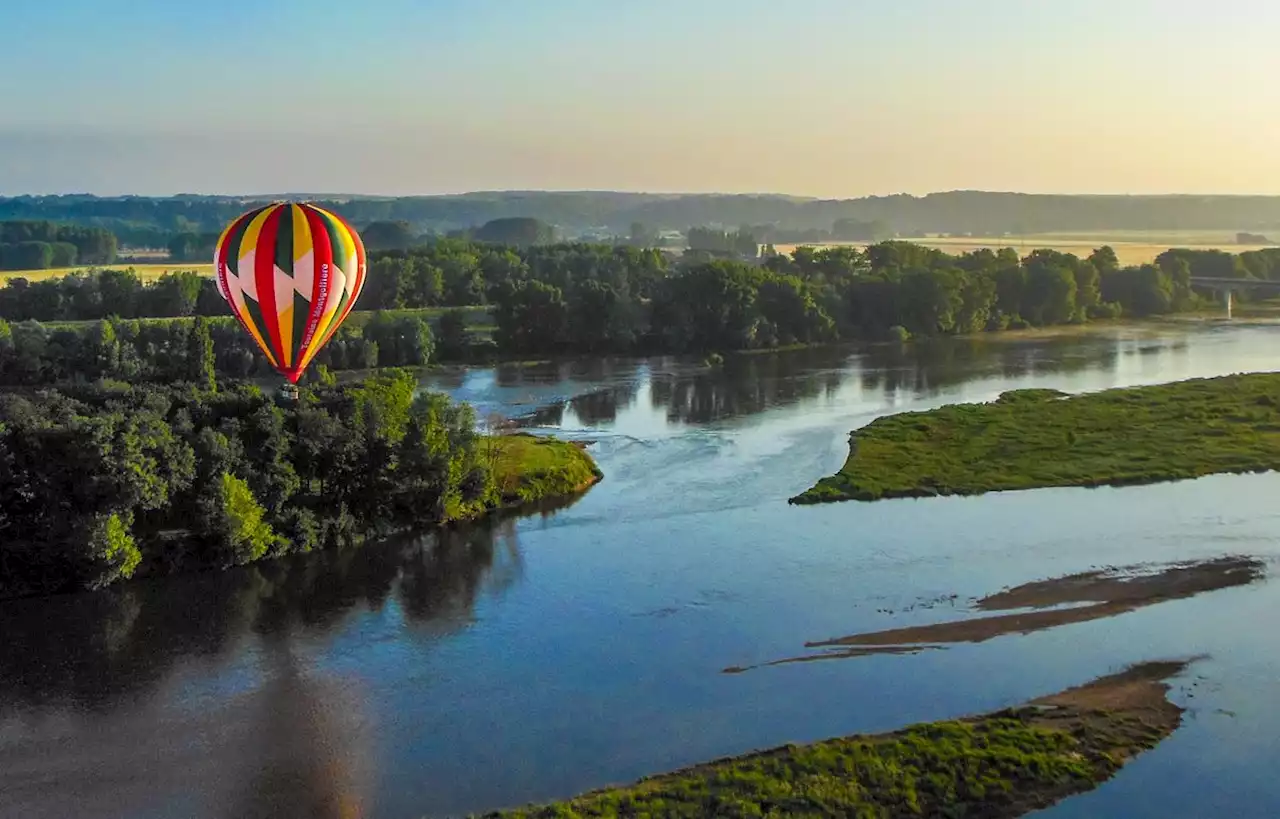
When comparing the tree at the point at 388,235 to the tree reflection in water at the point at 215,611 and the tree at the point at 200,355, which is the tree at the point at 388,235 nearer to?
the tree at the point at 200,355

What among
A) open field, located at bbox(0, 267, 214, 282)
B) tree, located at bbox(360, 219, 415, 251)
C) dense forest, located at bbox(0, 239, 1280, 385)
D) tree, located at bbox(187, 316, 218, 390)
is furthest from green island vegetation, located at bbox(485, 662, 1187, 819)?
tree, located at bbox(360, 219, 415, 251)

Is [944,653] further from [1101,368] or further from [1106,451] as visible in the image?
[1101,368]

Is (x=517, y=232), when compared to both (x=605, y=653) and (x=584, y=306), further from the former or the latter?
(x=605, y=653)

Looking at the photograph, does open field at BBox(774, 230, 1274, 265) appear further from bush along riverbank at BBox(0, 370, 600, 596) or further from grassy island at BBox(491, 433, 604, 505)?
bush along riverbank at BBox(0, 370, 600, 596)

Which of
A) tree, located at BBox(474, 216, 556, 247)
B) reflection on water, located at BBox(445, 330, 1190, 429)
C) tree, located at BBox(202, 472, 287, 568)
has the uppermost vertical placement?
tree, located at BBox(474, 216, 556, 247)

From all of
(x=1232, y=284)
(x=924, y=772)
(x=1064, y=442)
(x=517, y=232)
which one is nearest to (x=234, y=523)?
(x=924, y=772)

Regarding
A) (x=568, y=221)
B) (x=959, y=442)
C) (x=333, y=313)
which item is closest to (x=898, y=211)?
(x=568, y=221)

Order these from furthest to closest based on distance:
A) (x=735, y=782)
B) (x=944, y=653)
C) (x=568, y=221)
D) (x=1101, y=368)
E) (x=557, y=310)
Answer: (x=568, y=221) → (x=557, y=310) → (x=1101, y=368) → (x=944, y=653) → (x=735, y=782)
